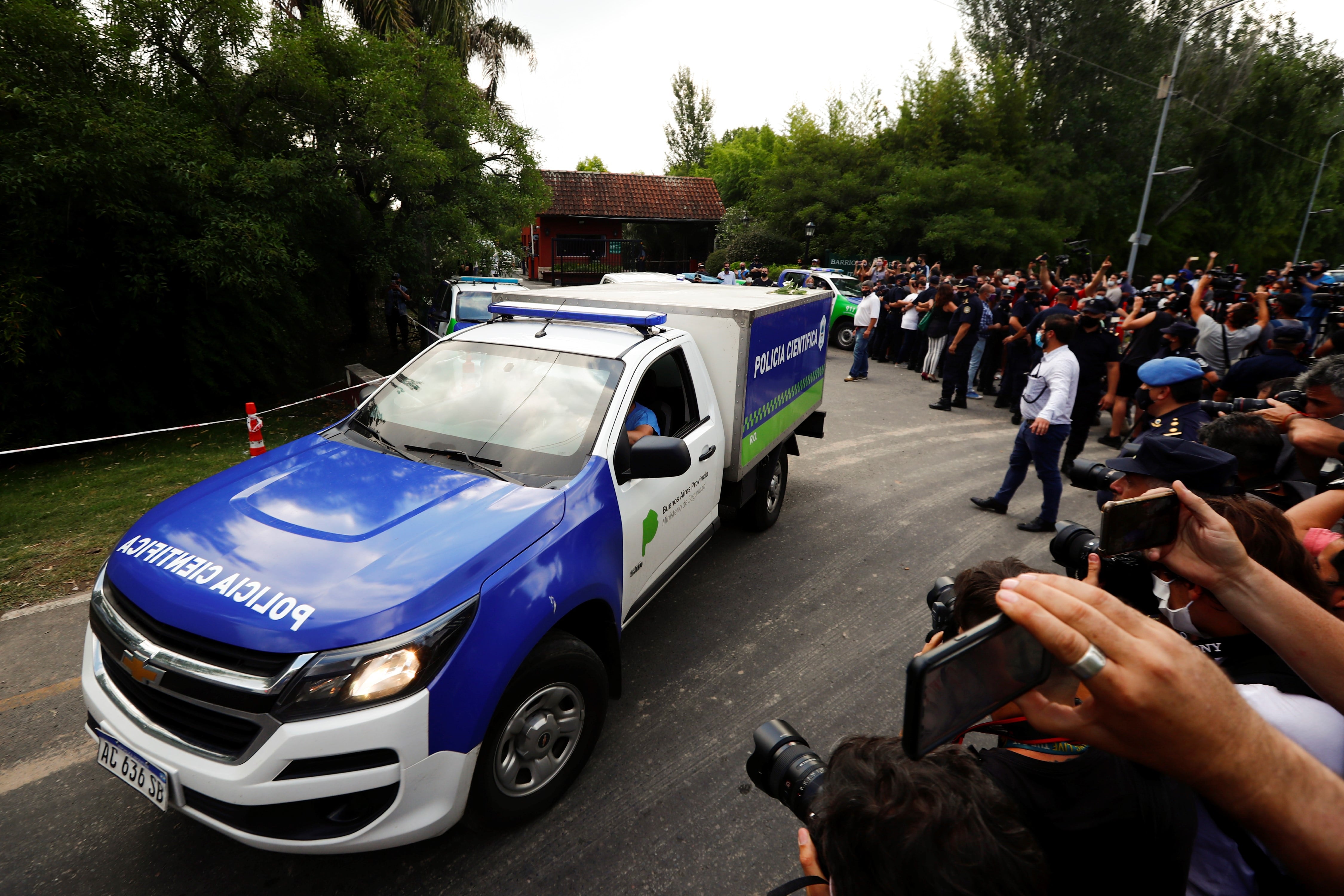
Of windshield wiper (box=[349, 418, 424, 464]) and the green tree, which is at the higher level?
the green tree

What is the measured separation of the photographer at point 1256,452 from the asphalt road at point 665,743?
1.95m

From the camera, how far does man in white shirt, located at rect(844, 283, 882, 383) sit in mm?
12539

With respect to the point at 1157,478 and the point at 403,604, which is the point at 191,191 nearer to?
the point at 403,604

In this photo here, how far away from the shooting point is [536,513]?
2637 mm

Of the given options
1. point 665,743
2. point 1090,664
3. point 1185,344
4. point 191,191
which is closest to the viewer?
point 1090,664

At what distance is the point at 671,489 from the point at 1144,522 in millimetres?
2456

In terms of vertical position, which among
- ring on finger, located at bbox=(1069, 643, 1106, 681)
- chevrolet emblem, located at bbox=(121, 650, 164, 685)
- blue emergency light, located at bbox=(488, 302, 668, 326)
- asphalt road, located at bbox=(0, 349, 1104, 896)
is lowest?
asphalt road, located at bbox=(0, 349, 1104, 896)

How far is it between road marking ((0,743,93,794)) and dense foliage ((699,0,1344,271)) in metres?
24.3

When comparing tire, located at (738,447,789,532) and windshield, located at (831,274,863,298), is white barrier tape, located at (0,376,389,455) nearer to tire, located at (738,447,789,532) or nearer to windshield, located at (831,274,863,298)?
tire, located at (738,447,789,532)

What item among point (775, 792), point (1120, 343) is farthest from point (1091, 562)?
point (1120, 343)

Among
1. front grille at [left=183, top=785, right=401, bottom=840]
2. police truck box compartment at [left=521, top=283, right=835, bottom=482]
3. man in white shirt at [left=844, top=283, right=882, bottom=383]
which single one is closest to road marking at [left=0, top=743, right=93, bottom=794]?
front grille at [left=183, top=785, right=401, bottom=840]

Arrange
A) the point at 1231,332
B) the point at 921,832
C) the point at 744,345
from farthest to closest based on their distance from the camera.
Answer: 1. the point at 1231,332
2. the point at 744,345
3. the point at 921,832

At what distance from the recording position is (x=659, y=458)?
3025 millimetres

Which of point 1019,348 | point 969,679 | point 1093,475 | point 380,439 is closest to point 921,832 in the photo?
point 969,679
